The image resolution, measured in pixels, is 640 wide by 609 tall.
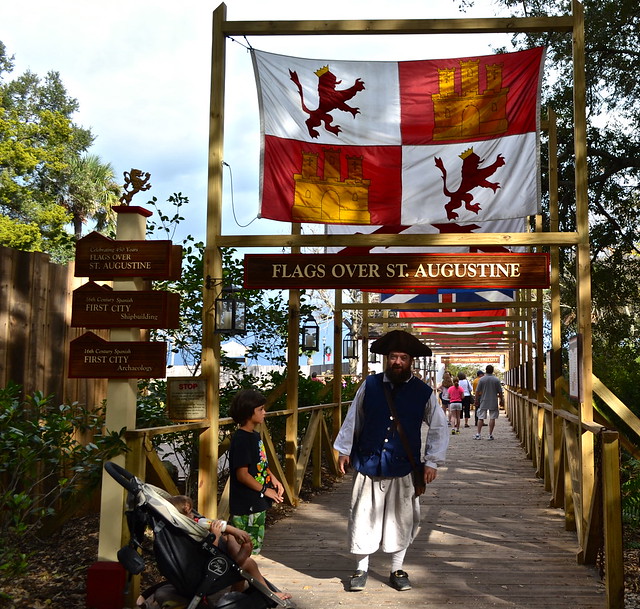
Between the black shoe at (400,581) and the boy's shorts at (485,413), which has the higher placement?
the boy's shorts at (485,413)

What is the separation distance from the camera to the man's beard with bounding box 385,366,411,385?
5.88m

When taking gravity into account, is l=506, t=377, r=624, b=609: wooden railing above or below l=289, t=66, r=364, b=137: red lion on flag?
below

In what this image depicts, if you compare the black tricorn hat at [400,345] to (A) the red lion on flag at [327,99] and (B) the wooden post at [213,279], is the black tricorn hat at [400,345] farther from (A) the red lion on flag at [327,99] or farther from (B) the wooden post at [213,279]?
(A) the red lion on flag at [327,99]

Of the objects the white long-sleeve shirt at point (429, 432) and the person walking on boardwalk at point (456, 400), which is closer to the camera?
the white long-sleeve shirt at point (429, 432)

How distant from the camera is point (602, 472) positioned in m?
5.18

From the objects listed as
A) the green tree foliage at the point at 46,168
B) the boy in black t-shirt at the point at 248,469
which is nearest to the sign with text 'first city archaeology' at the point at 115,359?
the boy in black t-shirt at the point at 248,469

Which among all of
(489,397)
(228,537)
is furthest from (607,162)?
(228,537)

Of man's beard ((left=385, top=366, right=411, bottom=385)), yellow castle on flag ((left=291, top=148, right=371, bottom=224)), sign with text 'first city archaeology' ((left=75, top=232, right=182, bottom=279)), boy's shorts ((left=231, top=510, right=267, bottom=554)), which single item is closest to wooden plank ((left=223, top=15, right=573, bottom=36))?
yellow castle on flag ((left=291, top=148, right=371, bottom=224))

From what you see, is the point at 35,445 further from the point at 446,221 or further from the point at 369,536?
the point at 446,221

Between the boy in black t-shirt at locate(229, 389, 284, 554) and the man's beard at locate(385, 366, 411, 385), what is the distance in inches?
37.4

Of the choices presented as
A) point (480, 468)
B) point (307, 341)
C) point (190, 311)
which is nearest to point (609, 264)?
point (480, 468)

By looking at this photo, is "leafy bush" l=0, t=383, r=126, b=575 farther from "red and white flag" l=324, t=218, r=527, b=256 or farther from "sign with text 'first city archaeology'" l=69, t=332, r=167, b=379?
"red and white flag" l=324, t=218, r=527, b=256

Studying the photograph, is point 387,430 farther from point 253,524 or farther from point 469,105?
point 469,105

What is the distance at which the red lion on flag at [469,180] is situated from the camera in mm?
6723
